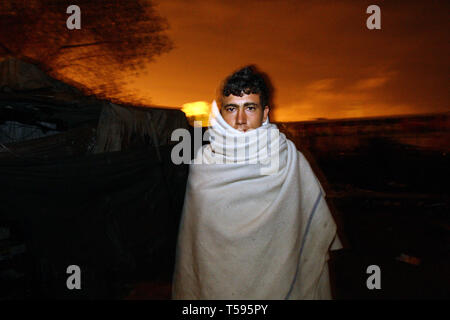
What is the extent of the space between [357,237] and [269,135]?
5.20 m

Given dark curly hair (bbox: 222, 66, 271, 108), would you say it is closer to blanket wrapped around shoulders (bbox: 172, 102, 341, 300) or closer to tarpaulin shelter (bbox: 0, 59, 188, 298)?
blanket wrapped around shoulders (bbox: 172, 102, 341, 300)

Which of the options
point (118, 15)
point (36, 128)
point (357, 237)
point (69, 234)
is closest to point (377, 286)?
point (357, 237)

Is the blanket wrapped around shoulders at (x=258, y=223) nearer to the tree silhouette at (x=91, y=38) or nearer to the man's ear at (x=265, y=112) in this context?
the man's ear at (x=265, y=112)

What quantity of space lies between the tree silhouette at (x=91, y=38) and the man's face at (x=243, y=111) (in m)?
8.02

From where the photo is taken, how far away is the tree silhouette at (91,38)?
25.2 ft

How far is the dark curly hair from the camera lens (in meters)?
1.59

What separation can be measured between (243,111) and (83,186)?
2247 mm

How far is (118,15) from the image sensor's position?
336 inches

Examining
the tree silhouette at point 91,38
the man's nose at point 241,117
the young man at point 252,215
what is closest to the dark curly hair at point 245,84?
the young man at point 252,215

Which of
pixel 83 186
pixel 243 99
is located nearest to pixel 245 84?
pixel 243 99

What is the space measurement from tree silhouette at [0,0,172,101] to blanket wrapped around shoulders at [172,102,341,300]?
27.1 ft

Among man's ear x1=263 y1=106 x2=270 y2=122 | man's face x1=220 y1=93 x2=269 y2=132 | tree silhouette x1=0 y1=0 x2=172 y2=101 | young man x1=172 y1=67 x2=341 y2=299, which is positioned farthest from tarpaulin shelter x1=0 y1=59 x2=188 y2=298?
tree silhouette x1=0 y1=0 x2=172 y2=101

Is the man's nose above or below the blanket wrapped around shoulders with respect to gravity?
above

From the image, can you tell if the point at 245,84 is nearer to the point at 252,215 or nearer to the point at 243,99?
the point at 243,99
